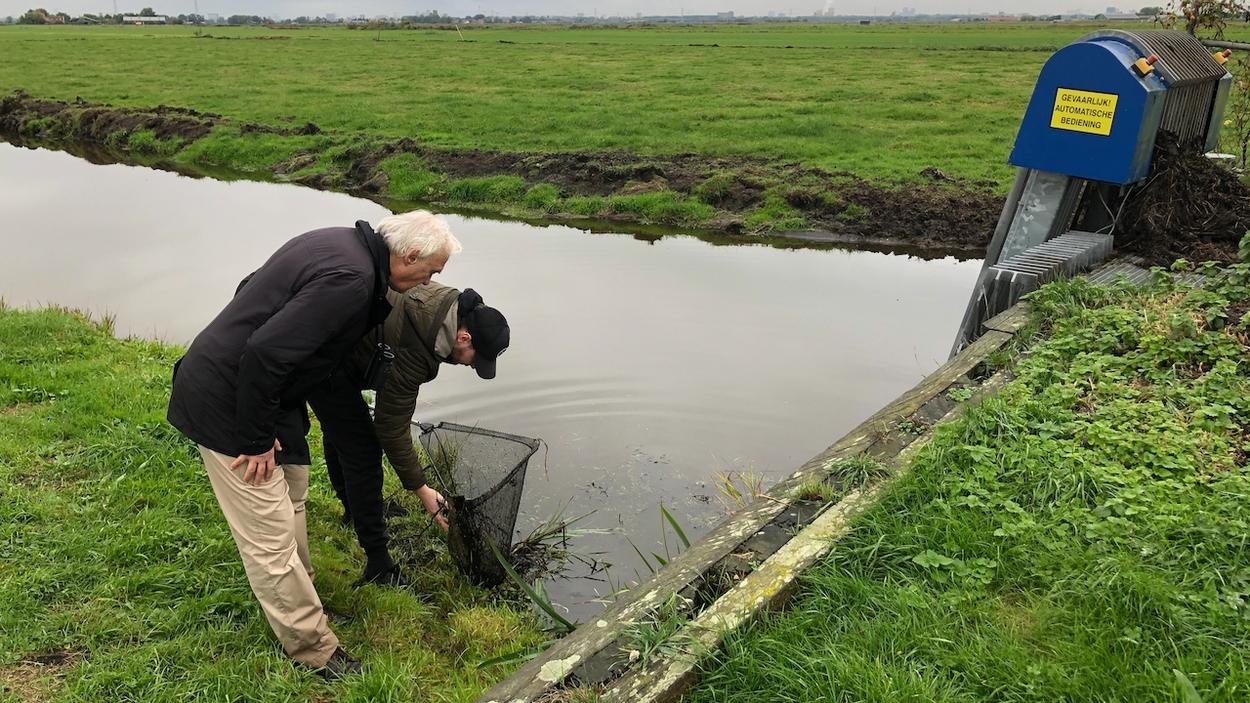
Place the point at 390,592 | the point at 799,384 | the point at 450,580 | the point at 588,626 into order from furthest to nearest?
Result: the point at 799,384, the point at 450,580, the point at 390,592, the point at 588,626

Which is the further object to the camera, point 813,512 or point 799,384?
point 799,384

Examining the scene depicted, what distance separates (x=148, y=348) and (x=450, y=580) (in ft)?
14.1

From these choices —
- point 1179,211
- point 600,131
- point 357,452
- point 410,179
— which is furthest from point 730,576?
point 600,131

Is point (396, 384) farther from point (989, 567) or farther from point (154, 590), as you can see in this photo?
point (989, 567)

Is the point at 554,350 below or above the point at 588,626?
below

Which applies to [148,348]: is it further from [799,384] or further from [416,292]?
[799,384]

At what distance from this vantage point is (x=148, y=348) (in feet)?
23.5

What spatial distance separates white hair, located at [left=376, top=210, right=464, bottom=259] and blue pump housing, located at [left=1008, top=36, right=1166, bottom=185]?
5.22 m

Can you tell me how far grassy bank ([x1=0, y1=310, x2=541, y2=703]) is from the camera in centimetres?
330

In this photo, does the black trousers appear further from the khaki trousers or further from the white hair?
the white hair

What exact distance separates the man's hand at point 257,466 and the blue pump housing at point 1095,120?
5.95 metres

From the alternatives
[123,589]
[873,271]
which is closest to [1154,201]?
[873,271]

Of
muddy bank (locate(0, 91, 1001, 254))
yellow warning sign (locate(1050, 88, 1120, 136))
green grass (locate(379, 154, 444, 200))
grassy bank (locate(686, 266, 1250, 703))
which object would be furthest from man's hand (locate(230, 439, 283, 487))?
green grass (locate(379, 154, 444, 200))

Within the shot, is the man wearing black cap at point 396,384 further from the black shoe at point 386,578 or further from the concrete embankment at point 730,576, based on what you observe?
the concrete embankment at point 730,576
